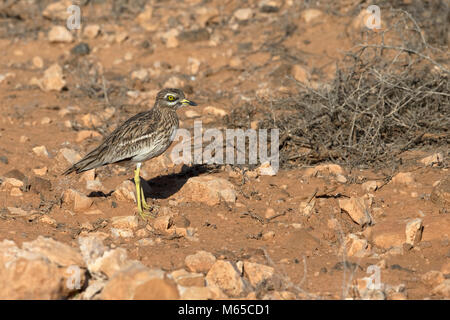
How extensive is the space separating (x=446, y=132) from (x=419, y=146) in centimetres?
31

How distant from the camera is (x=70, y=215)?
576 centimetres

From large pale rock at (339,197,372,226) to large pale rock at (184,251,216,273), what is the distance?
1.43m

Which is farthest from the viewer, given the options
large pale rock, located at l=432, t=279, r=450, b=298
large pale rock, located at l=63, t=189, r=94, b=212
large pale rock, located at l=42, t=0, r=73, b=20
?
large pale rock, located at l=42, t=0, r=73, b=20

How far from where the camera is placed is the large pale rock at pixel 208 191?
6.03 metres

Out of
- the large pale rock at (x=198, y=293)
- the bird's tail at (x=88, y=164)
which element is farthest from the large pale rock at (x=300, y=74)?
the large pale rock at (x=198, y=293)

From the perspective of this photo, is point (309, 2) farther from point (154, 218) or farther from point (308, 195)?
point (154, 218)

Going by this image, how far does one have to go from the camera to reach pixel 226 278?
4.41 meters

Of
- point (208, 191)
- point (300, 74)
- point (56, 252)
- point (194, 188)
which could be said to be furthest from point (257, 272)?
point (300, 74)

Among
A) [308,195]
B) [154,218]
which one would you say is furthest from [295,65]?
[154,218]

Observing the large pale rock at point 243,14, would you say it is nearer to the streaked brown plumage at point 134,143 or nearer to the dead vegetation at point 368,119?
the dead vegetation at point 368,119

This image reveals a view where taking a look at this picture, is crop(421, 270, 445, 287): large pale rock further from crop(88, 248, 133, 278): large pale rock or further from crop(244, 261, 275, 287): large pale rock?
crop(88, 248, 133, 278): large pale rock

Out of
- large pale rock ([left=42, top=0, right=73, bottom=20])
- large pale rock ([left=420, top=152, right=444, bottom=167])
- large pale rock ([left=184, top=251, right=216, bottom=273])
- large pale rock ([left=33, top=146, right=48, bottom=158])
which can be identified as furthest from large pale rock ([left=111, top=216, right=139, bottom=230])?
large pale rock ([left=42, top=0, right=73, bottom=20])

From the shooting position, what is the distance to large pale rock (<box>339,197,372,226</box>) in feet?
18.1

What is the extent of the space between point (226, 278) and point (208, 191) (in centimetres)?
171
